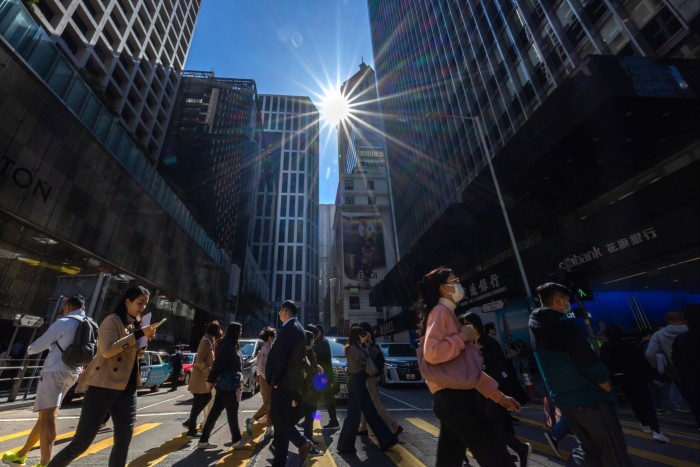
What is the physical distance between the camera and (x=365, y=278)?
55.3 m

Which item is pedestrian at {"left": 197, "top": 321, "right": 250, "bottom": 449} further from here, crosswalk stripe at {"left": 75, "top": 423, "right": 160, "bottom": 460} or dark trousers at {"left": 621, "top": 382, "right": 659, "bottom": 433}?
dark trousers at {"left": 621, "top": 382, "right": 659, "bottom": 433}

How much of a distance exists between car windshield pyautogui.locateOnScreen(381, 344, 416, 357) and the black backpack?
445 inches

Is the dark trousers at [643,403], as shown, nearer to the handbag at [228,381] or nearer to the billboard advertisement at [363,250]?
the handbag at [228,381]

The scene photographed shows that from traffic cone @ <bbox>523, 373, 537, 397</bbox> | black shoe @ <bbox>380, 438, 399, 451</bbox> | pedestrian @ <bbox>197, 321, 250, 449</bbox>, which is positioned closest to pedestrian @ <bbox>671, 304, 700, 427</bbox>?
traffic cone @ <bbox>523, 373, 537, 397</bbox>

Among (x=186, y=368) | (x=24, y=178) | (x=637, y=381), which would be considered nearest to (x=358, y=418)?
(x=637, y=381)

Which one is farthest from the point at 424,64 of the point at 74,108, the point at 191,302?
the point at 191,302

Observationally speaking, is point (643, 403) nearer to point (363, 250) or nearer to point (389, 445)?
point (389, 445)

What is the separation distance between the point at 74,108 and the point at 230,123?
48.2 meters

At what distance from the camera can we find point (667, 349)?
600 centimetres

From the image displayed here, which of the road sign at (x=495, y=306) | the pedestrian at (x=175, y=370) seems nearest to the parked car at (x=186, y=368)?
the pedestrian at (x=175, y=370)

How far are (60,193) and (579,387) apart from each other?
20714mm

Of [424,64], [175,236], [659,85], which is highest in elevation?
[424,64]

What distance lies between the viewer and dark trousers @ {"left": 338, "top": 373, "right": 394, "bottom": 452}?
174 inches

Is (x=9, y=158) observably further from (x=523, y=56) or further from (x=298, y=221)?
(x=298, y=221)
